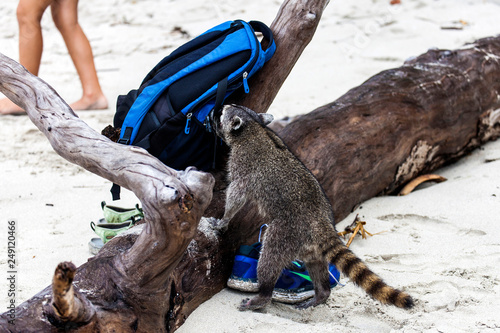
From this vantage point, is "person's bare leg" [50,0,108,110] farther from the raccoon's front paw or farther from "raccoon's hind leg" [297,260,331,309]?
"raccoon's hind leg" [297,260,331,309]

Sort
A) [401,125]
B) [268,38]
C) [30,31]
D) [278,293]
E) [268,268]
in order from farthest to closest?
[30,31] → [401,125] → [268,38] → [278,293] → [268,268]

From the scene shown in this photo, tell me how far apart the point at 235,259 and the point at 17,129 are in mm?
4054

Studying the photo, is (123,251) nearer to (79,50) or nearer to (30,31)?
(30,31)

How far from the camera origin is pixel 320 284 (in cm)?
358

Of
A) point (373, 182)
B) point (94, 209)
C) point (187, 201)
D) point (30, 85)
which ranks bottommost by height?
point (94, 209)

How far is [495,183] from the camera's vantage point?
492cm

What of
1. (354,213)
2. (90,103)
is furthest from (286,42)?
(90,103)

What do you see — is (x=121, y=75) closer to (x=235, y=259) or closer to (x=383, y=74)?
(x=383, y=74)

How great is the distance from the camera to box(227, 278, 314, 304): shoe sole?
143 inches

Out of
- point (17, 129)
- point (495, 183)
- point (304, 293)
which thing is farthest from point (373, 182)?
point (17, 129)

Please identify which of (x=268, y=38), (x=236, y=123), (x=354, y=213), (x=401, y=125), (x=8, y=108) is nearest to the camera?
(x=236, y=123)

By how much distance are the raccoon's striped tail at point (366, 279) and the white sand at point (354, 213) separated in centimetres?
22

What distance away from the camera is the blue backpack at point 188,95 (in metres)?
3.80

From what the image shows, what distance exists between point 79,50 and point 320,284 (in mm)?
4850
